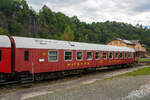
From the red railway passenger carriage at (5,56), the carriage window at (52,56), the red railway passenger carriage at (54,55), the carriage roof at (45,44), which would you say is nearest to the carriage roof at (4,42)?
the red railway passenger carriage at (5,56)

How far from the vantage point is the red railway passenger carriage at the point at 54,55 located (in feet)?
33.7

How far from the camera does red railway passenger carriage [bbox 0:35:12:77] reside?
9318 mm

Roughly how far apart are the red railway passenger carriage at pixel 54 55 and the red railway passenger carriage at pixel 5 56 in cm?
39

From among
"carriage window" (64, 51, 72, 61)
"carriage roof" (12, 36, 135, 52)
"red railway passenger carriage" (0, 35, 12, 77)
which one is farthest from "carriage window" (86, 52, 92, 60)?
"red railway passenger carriage" (0, 35, 12, 77)

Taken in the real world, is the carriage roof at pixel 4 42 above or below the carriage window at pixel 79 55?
above

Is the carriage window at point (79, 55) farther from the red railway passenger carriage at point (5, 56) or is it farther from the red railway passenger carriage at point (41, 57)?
the red railway passenger carriage at point (5, 56)

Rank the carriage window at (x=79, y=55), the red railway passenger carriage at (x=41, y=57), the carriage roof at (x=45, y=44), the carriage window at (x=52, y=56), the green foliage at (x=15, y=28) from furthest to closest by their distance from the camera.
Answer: the green foliage at (x=15, y=28), the carriage window at (x=79, y=55), the carriage window at (x=52, y=56), the carriage roof at (x=45, y=44), the red railway passenger carriage at (x=41, y=57)

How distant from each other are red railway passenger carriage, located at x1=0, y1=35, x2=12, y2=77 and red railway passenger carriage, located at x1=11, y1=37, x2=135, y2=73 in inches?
15.3

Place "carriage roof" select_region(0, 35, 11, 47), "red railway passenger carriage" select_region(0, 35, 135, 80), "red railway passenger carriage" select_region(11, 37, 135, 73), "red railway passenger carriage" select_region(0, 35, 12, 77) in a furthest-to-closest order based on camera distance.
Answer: "red railway passenger carriage" select_region(11, 37, 135, 73)
"red railway passenger carriage" select_region(0, 35, 135, 80)
"carriage roof" select_region(0, 35, 11, 47)
"red railway passenger carriage" select_region(0, 35, 12, 77)

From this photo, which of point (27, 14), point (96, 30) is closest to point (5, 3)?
point (27, 14)

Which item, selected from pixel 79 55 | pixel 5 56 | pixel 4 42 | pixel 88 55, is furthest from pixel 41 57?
pixel 88 55

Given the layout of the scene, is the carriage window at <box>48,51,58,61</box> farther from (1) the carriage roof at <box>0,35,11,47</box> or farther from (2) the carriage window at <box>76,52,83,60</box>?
(1) the carriage roof at <box>0,35,11,47</box>

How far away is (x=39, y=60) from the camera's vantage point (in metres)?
11.2

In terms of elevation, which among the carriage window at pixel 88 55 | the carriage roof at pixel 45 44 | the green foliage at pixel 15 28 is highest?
the green foliage at pixel 15 28
